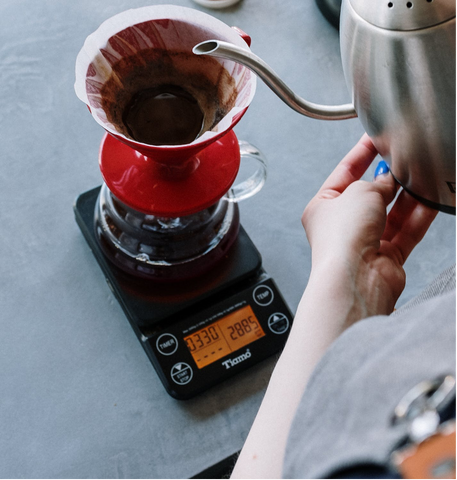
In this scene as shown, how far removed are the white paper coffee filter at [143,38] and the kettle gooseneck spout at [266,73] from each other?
33 mm

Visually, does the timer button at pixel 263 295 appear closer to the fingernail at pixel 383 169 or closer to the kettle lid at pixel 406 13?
the fingernail at pixel 383 169

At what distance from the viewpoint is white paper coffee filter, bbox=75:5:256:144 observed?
558mm

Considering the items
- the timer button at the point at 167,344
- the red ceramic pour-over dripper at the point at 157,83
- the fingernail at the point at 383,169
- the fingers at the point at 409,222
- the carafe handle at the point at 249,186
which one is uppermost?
the red ceramic pour-over dripper at the point at 157,83

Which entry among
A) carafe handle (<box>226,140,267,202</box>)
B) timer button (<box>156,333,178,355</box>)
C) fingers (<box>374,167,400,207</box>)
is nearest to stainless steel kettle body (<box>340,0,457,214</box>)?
fingers (<box>374,167,400,207</box>)

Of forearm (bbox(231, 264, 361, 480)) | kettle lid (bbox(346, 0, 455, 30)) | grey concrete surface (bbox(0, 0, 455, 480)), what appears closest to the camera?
kettle lid (bbox(346, 0, 455, 30))

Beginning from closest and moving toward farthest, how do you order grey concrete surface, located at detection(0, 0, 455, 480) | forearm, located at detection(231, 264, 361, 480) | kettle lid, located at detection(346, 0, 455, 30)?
kettle lid, located at detection(346, 0, 455, 30)
forearm, located at detection(231, 264, 361, 480)
grey concrete surface, located at detection(0, 0, 455, 480)

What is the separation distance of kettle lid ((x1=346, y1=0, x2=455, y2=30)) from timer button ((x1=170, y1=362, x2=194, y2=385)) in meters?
0.43

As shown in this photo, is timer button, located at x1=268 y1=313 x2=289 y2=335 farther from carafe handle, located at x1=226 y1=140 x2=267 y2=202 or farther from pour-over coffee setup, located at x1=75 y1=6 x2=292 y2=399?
carafe handle, located at x1=226 y1=140 x2=267 y2=202

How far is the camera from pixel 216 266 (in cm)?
74

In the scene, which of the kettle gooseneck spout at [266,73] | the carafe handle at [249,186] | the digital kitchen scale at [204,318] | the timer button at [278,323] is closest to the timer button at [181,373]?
the digital kitchen scale at [204,318]

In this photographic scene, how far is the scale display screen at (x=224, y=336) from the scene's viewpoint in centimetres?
70

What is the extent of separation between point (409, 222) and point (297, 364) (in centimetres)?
30

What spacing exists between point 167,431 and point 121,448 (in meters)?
0.06

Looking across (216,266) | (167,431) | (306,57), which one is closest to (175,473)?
(167,431)
